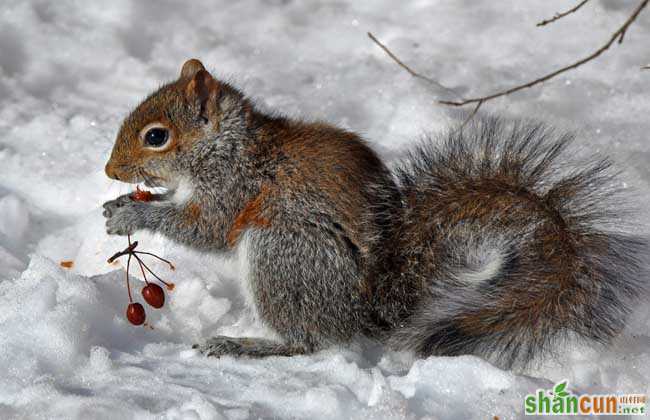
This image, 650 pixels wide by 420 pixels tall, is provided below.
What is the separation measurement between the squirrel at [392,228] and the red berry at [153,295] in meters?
0.19

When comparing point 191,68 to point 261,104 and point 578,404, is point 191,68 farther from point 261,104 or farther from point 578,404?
point 578,404

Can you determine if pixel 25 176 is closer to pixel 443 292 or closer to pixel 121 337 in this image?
pixel 121 337

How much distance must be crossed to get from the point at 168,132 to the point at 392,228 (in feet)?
2.54

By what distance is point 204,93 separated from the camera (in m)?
2.49

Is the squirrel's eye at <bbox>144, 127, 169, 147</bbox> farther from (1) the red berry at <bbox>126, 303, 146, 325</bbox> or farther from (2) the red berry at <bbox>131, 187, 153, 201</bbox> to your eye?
(1) the red berry at <bbox>126, 303, 146, 325</bbox>

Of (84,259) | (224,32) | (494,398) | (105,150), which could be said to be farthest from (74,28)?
(494,398)

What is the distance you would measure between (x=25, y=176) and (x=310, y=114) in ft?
4.14

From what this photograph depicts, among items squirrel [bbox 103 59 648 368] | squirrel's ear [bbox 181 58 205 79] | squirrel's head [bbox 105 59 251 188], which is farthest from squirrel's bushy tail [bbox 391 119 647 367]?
squirrel's ear [bbox 181 58 205 79]

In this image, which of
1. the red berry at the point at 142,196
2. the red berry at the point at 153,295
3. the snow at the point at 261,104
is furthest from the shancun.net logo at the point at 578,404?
the red berry at the point at 142,196

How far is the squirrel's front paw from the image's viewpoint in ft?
8.37

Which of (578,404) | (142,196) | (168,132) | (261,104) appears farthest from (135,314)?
(578,404)

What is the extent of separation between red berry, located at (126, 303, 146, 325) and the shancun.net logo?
1.13m

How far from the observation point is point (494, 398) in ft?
6.70

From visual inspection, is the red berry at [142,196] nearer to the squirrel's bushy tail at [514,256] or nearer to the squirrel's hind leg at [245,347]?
the squirrel's hind leg at [245,347]
